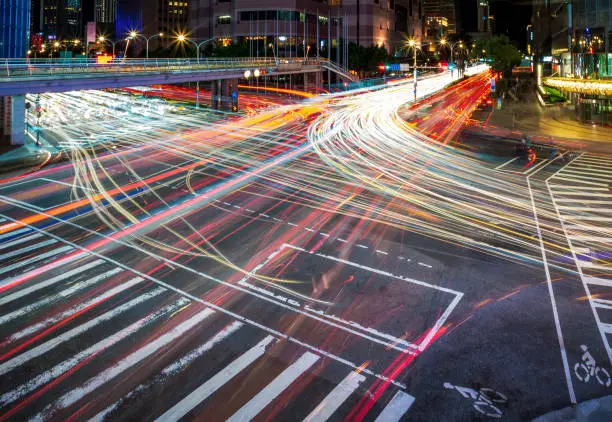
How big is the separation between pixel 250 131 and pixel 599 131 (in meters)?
28.5

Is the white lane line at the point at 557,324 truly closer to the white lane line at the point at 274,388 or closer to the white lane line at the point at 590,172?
the white lane line at the point at 274,388

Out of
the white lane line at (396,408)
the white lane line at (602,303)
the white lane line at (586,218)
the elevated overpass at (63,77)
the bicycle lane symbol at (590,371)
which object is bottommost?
the white lane line at (396,408)

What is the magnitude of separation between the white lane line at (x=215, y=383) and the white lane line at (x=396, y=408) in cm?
261

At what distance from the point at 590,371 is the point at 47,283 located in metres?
12.2

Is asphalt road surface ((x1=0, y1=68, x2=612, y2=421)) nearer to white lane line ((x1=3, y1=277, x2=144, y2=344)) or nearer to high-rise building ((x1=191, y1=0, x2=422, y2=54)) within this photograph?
white lane line ((x1=3, y1=277, x2=144, y2=344))

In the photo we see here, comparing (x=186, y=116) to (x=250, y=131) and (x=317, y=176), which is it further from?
(x=317, y=176)

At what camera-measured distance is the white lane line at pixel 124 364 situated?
823 centimetres

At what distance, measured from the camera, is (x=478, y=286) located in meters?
12.8

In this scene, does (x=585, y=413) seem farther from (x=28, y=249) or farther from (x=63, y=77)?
(x=63, y=77)

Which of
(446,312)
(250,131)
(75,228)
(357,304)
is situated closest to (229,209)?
(75,228)

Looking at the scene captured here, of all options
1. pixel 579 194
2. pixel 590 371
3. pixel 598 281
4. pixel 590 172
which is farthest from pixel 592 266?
pixel 590 172

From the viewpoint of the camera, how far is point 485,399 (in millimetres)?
8305

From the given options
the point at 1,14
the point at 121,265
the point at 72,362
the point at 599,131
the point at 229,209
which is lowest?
the point at 72,362

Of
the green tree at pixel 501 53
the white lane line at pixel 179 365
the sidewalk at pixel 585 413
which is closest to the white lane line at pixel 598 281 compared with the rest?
the sidewalk at pixel 585 413
